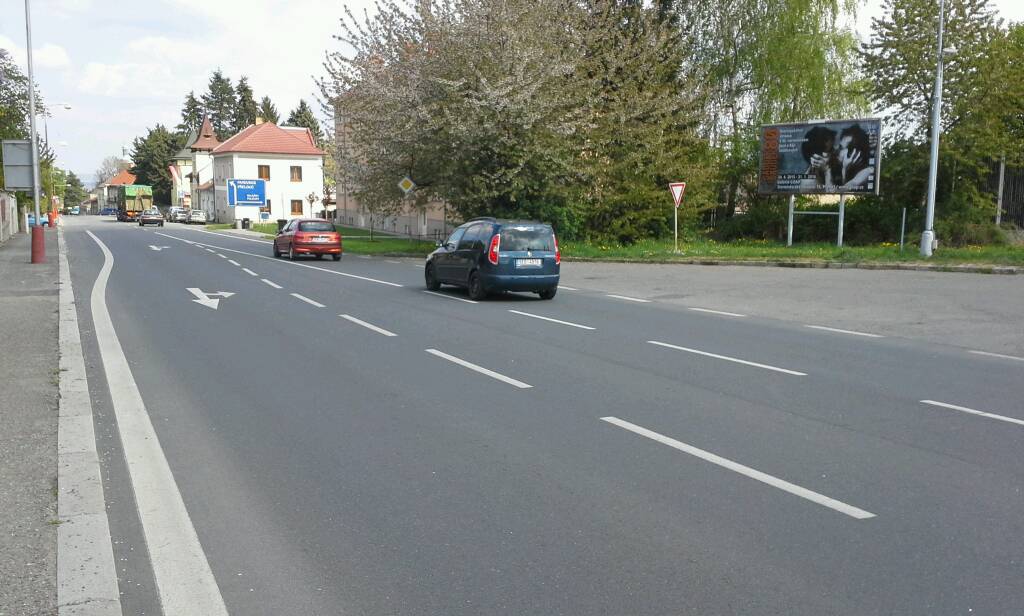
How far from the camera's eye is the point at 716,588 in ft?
13.3

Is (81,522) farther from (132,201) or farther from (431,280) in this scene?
(132,201)

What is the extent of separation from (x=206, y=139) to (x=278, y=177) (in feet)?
108

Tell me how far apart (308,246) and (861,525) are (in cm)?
2798

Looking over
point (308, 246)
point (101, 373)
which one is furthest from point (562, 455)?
point (308, 246)

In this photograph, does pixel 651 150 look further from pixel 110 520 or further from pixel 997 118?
pixel 110 520

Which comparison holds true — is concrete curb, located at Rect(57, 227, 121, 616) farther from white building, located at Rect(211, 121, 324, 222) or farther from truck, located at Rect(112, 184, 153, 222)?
truck, located at Rect(112, 184, 153, 222)

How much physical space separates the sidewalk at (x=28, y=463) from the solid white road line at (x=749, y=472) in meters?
4.00

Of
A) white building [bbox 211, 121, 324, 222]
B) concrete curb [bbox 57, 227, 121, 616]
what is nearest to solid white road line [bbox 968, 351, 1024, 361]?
concrete curb [bbox 57, 227, 121, 616]

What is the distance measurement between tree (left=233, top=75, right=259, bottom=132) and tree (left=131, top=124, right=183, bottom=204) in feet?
32.5

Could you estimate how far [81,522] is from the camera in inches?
187

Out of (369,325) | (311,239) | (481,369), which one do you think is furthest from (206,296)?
(311,239)

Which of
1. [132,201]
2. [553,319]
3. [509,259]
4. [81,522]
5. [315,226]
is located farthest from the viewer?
[132,201]

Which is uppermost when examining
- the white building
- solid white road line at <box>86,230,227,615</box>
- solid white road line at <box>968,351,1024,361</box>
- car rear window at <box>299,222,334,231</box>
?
the white building

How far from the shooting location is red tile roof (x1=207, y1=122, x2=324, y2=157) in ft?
298
